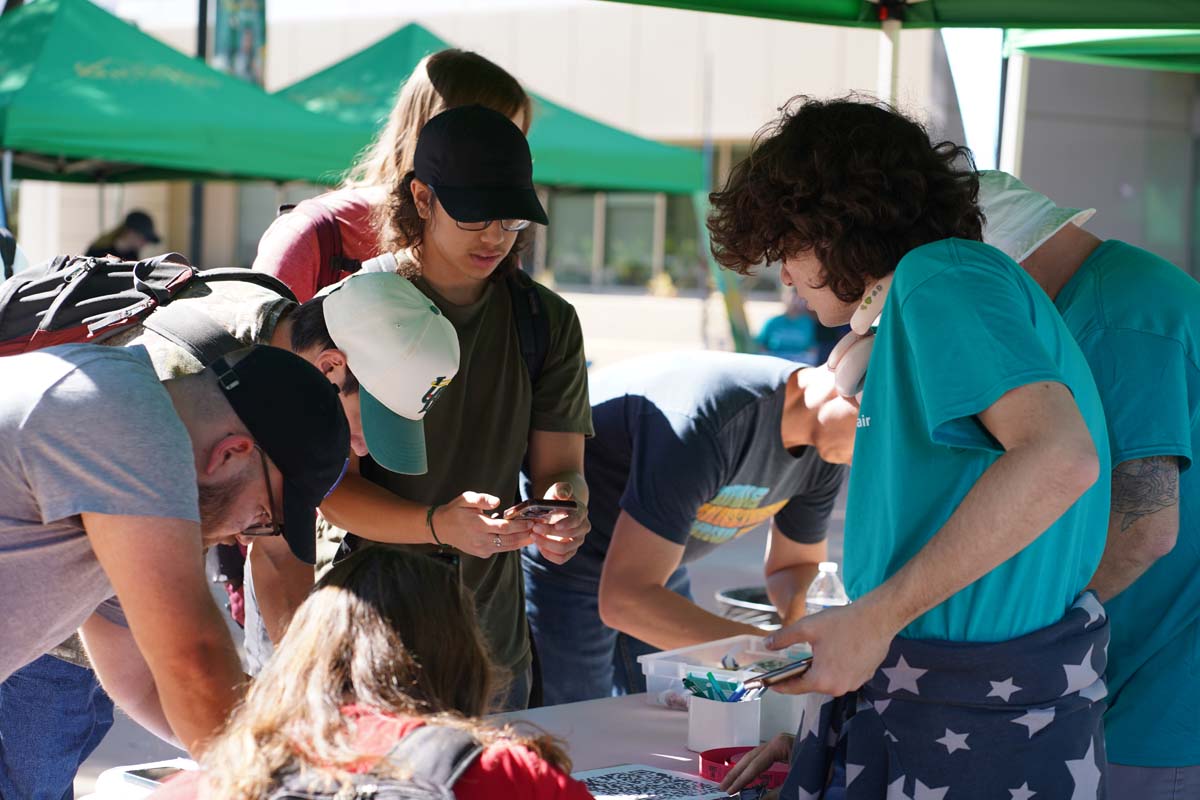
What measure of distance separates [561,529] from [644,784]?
527 millimetres

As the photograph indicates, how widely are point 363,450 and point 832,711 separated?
0.98 metres

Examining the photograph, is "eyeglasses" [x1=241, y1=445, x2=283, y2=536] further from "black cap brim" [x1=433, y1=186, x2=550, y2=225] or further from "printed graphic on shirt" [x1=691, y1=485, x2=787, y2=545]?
"printed graphic on shirt" [x1=691, y1=485, x2=787, y2=545]

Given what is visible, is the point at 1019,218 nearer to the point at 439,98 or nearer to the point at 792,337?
the point at 439,98

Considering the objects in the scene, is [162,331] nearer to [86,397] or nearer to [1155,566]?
[86,397]

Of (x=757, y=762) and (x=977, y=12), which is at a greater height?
(x=977, y=12)

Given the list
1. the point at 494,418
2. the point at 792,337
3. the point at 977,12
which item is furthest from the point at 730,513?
the point at 792,337

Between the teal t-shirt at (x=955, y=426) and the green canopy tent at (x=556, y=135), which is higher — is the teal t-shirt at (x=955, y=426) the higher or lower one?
the lower one

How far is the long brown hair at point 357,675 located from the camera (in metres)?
1.26

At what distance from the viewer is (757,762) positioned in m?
1.84

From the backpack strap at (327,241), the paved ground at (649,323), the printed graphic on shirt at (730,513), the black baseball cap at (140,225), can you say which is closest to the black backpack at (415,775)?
the printed graphic on shirt at (730,513)

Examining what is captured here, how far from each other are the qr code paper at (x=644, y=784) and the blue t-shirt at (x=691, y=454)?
69cm

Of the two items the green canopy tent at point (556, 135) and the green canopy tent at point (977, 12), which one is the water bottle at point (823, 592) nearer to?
the green canopy tent at point (977, 12)

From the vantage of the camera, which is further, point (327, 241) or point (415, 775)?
point (327, 241)

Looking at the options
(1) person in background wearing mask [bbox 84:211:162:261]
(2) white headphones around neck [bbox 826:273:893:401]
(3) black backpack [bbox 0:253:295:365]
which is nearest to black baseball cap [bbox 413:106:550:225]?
(3) black backpack [bbox 0:253:295:365]
